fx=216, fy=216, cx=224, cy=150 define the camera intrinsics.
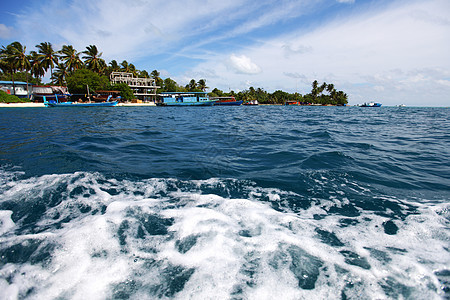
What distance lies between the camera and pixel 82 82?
4803 centimetres

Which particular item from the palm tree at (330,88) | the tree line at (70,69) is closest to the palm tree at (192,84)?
the tree line at (70,69)

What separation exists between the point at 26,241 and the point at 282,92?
124 m

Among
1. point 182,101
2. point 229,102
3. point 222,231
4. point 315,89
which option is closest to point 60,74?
point 182,101

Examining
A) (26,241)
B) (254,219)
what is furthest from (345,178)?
(26,241)

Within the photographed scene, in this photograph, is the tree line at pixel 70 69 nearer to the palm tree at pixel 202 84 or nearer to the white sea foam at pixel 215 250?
the palm tree at pixel 202 84

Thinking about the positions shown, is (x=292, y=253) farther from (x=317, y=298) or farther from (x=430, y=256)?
(x=430, y=256)

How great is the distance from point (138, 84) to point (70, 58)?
69.5 feet

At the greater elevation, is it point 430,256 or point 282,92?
point 282,92

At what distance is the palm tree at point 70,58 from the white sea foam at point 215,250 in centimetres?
6510

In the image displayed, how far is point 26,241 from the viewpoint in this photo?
2059 millimetres

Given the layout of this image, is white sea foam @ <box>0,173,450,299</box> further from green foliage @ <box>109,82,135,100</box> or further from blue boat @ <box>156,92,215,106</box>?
green foliage @ <box>109,82,135,100</box>

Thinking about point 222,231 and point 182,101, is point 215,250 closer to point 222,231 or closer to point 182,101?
point 222,231

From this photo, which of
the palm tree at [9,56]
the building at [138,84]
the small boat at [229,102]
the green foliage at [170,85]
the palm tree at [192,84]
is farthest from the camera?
the palm tree at [192,84]

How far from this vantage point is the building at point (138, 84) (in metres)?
67.2
